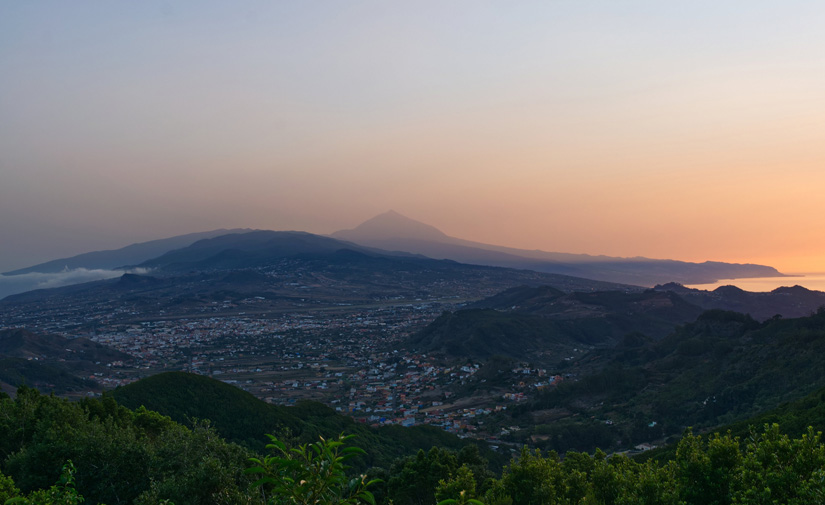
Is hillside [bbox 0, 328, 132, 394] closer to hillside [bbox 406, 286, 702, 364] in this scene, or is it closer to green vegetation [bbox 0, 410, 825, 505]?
green vegetation [bbox 0, 410, 825, 505]

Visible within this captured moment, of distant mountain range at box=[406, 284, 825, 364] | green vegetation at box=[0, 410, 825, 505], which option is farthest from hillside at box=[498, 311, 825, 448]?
green vegetation at box=[0, 410, 825, 505]

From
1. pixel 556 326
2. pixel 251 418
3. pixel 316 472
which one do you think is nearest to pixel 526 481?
pixel 316 472

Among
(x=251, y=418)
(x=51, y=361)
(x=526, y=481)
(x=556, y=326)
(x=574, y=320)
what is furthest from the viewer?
(x=574, y=320)

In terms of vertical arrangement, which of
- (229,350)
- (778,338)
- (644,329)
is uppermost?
(778,338)

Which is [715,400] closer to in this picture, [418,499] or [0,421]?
[418,499]

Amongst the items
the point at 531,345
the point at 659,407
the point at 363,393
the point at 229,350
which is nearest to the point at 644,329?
the point at 531,345

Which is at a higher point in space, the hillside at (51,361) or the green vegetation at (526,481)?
the green vegetation at (526,481)

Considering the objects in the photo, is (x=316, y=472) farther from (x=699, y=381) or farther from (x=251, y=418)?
(x=699, y=381)

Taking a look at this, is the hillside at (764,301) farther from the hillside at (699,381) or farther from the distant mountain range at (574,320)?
the hillside at (699,381)

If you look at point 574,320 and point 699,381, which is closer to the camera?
point 699,381

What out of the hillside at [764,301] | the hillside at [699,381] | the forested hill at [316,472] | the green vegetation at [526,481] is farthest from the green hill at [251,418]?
the hillside at [764,301]

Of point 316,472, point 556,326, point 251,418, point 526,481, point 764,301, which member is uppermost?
point 316,472
